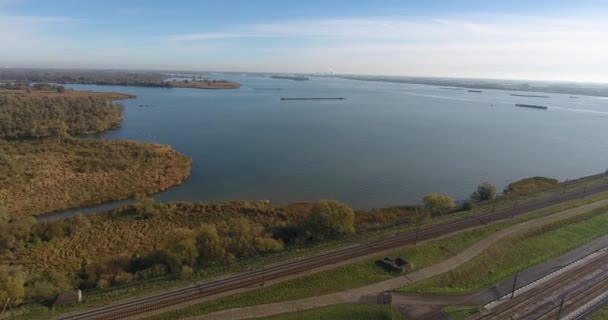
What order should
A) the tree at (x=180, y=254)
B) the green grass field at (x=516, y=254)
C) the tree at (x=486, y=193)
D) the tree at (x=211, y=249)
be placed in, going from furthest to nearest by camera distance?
the tree at (x=486, y=193)
the tree at (x=211, y=249)
the tree at (x=180, y=254)
the green grass field at (x=516, y=254)

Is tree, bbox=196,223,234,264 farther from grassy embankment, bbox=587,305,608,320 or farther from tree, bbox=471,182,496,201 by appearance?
tree, bbox=471,182,496,201

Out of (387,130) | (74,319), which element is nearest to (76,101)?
(387,130)

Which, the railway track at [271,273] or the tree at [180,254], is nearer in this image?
the railway track at [271,273]

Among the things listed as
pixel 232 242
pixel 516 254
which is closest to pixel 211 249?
pixel 232 242

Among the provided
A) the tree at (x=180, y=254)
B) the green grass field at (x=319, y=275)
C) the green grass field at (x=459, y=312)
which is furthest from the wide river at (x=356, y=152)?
the green grass field at (x=459, y=312)

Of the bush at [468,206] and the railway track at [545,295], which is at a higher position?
the bush at [468,206]

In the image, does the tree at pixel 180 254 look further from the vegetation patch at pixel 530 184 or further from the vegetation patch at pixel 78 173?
the vegetation patch at pixel 530 184

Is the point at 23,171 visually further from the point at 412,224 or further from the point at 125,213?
the point at 412,224
